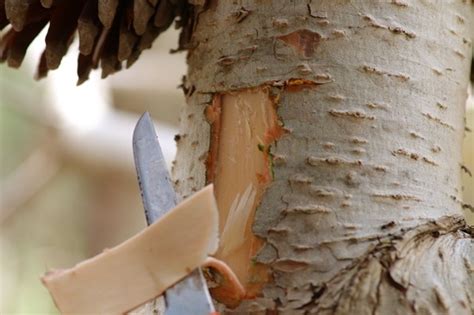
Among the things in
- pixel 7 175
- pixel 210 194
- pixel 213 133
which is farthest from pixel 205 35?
pixel 7 175

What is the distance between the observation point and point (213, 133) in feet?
1.81

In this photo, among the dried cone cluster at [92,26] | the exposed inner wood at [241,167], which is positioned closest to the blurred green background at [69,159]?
the dried cone cluster at [92,26]

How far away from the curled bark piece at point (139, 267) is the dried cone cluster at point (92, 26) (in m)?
0.24

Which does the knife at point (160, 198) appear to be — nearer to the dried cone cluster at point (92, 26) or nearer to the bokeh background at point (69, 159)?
the dried cone cluster at point (92, 26)

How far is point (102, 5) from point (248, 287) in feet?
0.89

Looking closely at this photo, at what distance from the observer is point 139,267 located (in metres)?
0.45

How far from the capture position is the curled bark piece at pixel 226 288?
485 mm

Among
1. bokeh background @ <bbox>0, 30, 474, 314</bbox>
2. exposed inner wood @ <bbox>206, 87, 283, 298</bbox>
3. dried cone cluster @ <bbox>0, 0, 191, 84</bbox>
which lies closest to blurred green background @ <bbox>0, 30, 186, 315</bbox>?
bokeh background @ <bbox>0, 30, 474, 314</bbox>

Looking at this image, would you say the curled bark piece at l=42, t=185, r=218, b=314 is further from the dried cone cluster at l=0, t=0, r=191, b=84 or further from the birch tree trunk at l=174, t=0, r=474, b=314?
the dried cone cluster at l=0, t=0, r=191, b=84

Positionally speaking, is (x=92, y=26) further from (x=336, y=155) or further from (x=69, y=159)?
(x=69, y=159)

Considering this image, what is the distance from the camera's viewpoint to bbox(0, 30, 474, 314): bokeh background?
7.41ft

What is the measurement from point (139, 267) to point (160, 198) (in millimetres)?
66

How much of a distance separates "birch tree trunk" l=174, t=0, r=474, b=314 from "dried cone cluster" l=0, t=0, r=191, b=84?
104 mm

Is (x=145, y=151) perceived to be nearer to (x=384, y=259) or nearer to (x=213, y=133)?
(x=213, y=133)
